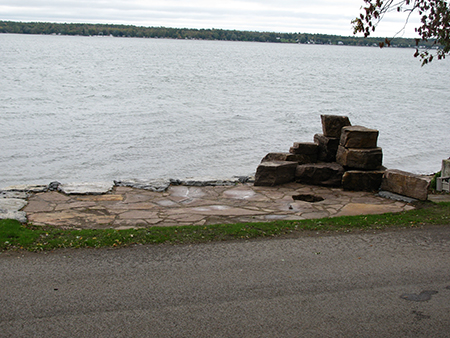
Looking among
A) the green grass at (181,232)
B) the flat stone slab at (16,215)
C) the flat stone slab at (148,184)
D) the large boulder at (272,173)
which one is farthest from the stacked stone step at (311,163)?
the flat stone slab at (16,215)

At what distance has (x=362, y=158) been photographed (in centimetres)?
946

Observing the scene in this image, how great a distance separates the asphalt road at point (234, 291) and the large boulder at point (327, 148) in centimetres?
425

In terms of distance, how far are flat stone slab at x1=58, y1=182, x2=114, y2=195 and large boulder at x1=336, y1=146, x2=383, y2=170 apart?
16.2 ft

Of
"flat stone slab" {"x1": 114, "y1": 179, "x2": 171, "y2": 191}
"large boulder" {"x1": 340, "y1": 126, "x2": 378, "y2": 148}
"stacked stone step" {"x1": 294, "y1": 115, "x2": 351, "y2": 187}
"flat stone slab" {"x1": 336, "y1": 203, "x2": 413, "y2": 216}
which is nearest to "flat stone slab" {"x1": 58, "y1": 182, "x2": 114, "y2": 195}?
"flat stone slab" {"x1": 114, "y1": 179, "x2": 171, "y2": 191}

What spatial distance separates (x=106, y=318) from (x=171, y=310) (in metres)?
0.61

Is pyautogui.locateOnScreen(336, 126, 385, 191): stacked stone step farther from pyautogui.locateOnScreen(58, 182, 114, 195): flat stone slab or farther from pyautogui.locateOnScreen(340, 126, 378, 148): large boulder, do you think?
pyautogui.locateOnScreen(58, 182, 114, 195): flat stone slab

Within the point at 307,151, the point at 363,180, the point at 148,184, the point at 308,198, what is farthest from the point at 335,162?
the point at 148,184

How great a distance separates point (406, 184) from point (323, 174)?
5.61ft

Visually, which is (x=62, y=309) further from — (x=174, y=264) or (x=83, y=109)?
(x=83, y=109)

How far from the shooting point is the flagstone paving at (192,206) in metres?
7.17

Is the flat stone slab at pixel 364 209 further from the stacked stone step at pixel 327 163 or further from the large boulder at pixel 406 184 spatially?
the stacked stone step at pixel 327 163

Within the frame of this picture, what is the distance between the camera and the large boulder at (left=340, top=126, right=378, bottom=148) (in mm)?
9523

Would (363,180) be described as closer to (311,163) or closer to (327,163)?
(327,163)

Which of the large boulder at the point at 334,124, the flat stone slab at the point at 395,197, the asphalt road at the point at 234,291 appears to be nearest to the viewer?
the asphalt road at the point at 234,291
